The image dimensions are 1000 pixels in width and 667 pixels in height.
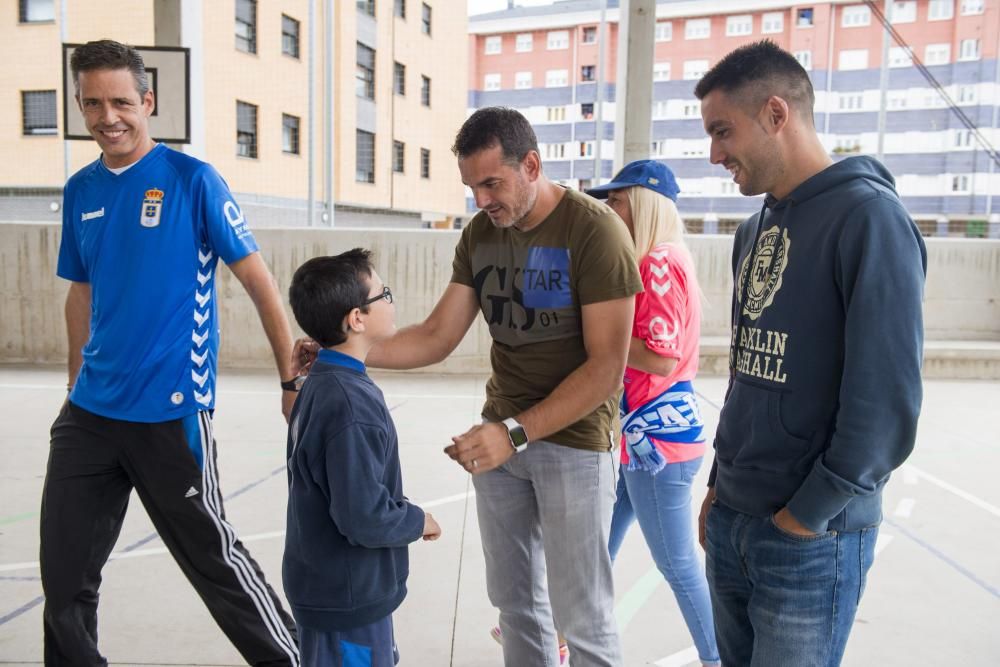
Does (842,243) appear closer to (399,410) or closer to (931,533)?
(931,533)

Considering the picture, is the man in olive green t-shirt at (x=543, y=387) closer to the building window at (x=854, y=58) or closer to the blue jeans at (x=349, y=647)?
the blue jeans at (x=349, y=647)

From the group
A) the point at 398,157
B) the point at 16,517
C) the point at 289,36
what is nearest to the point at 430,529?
the point at 16,517

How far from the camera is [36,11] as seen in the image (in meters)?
17.5

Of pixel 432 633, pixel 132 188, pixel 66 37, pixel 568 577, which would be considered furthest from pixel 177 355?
pixel 66 37

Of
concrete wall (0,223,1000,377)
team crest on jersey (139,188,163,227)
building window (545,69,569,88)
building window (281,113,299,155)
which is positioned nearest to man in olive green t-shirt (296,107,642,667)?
team crest on jersey (139,188,163,227)

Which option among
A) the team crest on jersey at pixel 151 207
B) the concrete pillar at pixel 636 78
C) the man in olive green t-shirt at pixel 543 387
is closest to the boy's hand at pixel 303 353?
the man in olive green t-shirt at pixel 543 387

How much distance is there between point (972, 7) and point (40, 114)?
80.2 ft

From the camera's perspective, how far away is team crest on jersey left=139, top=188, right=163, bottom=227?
233 cm

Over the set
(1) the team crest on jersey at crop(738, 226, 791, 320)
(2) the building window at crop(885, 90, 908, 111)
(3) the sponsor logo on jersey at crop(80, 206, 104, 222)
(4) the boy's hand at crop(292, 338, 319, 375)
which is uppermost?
(2) the building window at crop(885, 90, 908, 111)

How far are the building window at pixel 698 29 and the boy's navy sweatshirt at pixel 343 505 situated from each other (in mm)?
20870

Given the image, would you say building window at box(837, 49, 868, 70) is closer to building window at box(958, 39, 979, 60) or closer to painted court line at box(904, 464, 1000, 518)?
building window at box(958, 39, 979, 60)

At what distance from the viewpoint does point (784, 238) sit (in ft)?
5.09

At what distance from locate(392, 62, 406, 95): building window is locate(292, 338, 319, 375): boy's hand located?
21.5m

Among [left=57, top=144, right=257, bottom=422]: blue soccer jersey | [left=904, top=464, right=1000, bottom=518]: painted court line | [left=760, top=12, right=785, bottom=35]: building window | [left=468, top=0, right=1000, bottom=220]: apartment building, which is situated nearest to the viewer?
[left=57, top=144, right=257, bottom=422]: blue soccer jersey
